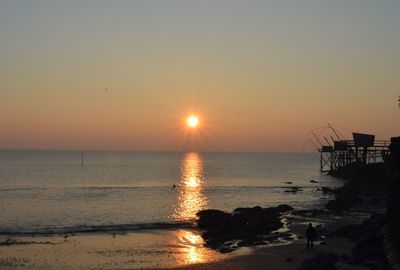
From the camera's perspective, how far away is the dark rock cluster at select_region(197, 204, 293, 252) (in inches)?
1240

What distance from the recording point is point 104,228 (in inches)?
1585

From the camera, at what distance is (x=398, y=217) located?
750 inches

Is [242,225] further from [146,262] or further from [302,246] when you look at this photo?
[146,262]

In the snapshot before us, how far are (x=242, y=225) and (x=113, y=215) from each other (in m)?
18.3

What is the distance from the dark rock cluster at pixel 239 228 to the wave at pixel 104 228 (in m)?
2.02

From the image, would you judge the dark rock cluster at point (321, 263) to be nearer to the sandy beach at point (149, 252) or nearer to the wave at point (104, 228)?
the sandy beach at point (149, 252)

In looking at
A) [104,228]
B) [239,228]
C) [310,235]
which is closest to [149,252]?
[239,228]

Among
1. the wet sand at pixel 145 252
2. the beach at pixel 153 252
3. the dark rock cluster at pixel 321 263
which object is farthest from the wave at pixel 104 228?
the dark rock cluster at pixel 321 263

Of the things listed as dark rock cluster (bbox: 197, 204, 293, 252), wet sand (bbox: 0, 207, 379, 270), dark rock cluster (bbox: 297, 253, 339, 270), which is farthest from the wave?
dark rock cluster (bbox: 297, 253, 339, 270)

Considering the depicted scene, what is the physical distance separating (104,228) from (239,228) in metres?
11.4

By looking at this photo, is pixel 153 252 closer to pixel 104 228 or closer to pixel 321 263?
pixel 104 228

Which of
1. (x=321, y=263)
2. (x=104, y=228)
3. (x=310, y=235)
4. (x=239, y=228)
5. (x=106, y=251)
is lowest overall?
(x=104, y=228)

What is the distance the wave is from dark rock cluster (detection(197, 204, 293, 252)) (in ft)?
6.64

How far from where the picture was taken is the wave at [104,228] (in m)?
38.2
